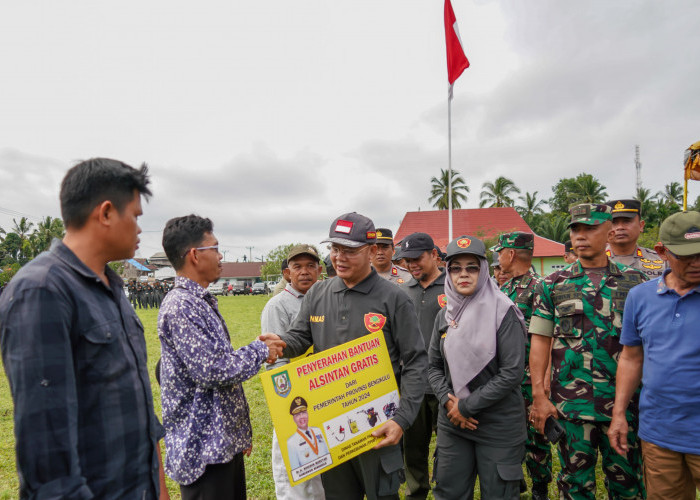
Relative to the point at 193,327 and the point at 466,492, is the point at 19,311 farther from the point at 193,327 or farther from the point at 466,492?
the point at 466,492

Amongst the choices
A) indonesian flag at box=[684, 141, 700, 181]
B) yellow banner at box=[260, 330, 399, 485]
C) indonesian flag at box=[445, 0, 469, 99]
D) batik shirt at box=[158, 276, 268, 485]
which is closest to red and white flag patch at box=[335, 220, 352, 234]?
yellow banner at box=[260, 330, 399, 485]

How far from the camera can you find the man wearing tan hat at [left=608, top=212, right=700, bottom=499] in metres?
2.35

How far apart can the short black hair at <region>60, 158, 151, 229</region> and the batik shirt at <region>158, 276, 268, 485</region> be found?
861 mm

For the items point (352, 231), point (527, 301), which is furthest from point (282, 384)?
point (527, 301)

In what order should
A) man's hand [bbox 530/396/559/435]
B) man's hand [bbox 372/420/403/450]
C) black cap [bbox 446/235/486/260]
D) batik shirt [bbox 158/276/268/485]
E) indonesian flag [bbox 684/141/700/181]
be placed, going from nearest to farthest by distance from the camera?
batik shirt [bbox 158/276/268/485], man's hand [bbox 372/420/403/450], black cap [bbox 446/235/486/260], man's hand [bbox 530/396/559/435], indonesian flag [bbox 684/141/700/181]

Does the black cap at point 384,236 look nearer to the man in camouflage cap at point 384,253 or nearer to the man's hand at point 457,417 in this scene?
the man in camouflage cap at point 384,253

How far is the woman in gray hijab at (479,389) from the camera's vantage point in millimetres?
2709

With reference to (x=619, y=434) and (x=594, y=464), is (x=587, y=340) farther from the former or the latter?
(x=594, y=464)

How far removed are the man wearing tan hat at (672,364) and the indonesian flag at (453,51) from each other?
10.7 meters

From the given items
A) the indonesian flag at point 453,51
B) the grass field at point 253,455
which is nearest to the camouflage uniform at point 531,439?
the grass field at point 253,455

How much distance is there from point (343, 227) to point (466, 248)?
922mm

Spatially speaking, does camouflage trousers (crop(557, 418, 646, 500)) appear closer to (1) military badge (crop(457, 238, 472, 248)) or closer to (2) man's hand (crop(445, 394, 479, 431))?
(2) man's hand (crop(445, 394, 479, 431))

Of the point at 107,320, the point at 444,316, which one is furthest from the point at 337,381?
the point at 107,320

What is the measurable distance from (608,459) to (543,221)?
4432cm
